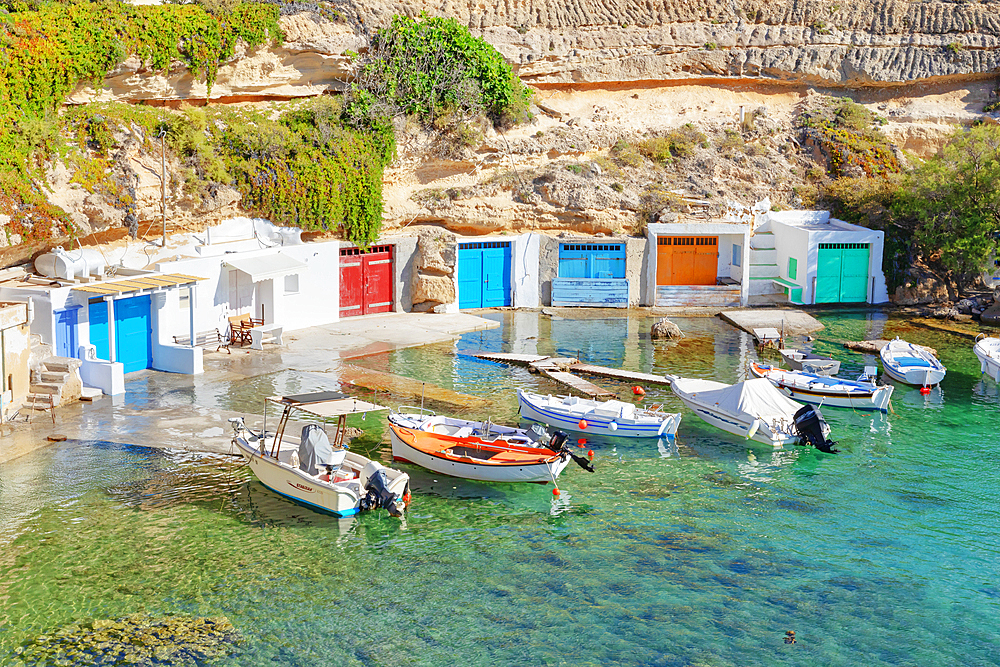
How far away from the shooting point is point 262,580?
55.0ft

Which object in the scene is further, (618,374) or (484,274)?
(484,274)

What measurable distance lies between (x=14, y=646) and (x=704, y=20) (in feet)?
140

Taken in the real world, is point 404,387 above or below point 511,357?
below

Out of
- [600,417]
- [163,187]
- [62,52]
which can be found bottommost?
[600,417]

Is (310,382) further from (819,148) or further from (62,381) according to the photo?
(819,148)

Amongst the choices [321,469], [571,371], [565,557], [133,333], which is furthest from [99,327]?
[565,557]

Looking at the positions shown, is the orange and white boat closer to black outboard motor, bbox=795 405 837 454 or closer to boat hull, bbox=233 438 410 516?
boat hull, bbox=233 438 410 516

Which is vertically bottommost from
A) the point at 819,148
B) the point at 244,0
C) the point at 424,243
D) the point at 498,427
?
the point at 498,427

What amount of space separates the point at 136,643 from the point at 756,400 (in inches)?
617

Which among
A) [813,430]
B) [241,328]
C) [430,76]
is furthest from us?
[430,76]

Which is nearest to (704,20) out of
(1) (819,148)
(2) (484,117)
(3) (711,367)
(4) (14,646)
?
(1) (819,148)

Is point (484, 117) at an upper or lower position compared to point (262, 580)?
upper

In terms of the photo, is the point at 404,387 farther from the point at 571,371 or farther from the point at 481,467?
the point at 481,467

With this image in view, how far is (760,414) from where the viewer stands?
24.4 metres
